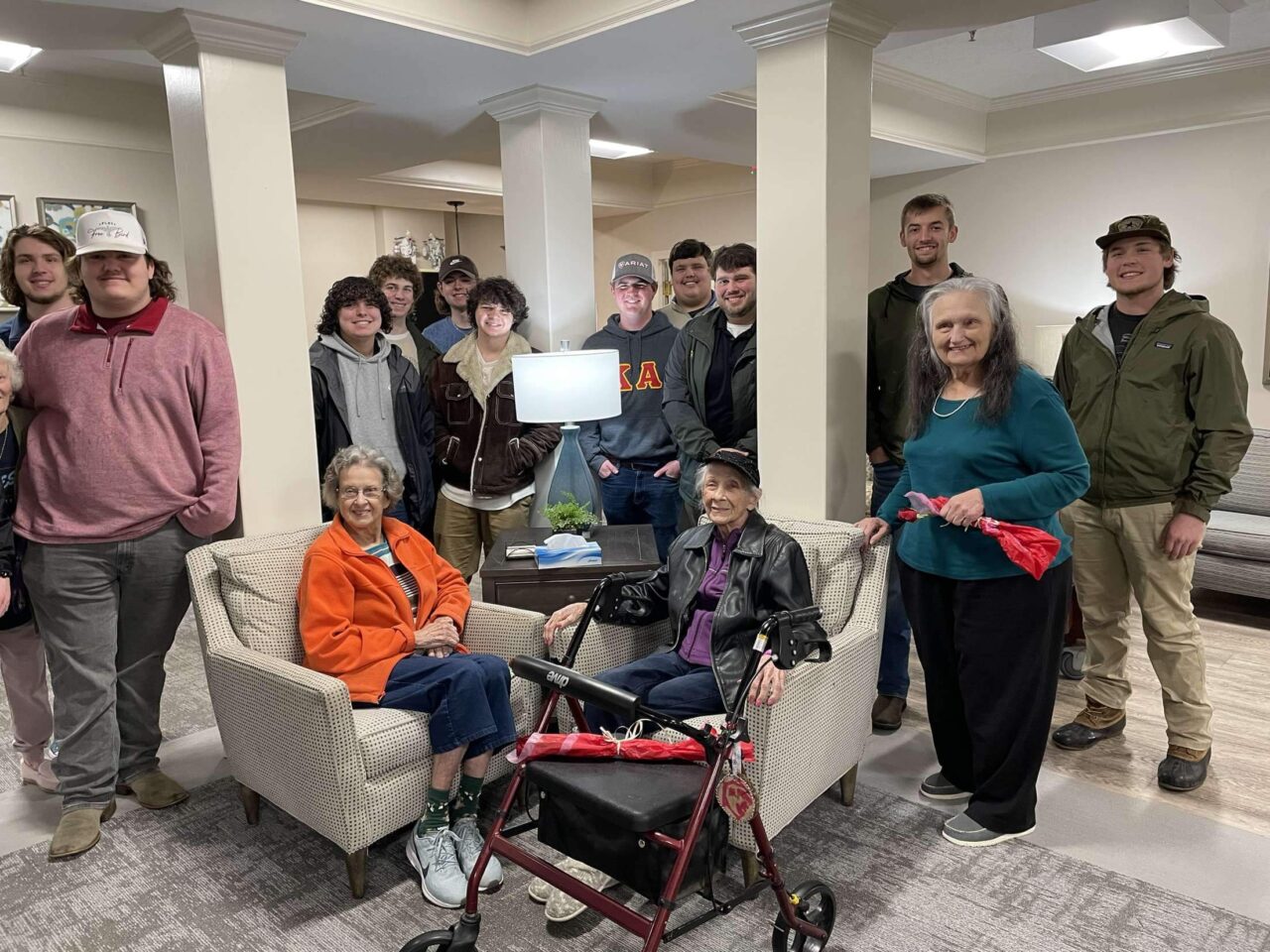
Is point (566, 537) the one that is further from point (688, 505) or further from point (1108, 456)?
point (1108, 456)

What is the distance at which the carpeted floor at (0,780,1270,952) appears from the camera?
7.23ft

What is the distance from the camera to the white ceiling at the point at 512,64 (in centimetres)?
307

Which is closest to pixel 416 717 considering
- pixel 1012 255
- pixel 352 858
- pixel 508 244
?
pixel 352 858

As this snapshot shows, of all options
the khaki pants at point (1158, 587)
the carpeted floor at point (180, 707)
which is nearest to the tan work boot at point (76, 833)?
the carpeted floor at point (180, 707)

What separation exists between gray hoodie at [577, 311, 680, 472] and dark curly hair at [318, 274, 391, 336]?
0.94 m

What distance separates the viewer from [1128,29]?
379 cm

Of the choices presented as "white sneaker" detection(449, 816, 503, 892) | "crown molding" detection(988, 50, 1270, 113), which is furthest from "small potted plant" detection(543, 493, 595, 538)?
"crown molding" detection(988, 50, 1270, 113)

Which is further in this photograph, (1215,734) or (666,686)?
(1215,734)

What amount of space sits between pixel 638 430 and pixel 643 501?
285 millimetres

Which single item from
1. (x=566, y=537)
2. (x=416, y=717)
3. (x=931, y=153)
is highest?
(x=931, y=153)

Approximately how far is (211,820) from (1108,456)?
9.42 feet

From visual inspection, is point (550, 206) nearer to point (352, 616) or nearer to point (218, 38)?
point (218, 38)

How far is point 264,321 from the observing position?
3186 mm

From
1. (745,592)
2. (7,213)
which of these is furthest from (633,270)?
(7,213)
